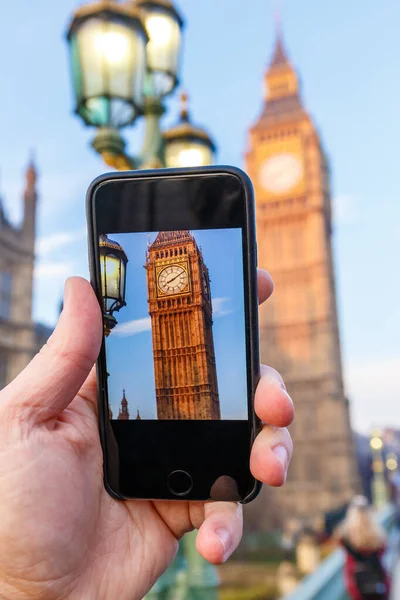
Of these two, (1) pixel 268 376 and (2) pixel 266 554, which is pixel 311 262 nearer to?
(2) pixel 266 554

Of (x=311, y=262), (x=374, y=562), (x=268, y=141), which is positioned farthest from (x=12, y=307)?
(x=268, y=141)

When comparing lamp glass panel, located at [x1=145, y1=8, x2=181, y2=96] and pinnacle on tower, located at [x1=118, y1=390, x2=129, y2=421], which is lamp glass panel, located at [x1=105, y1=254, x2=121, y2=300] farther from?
lamp glass panel, located at [x1=145, y1=8, x2=181, y2=96]

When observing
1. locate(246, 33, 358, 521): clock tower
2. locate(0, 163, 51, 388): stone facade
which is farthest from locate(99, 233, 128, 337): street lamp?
locate(246, 33, 358, 521): clock tower

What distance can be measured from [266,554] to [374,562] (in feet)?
55.3

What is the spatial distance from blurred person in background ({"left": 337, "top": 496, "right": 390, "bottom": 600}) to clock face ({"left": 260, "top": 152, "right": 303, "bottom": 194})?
122 ft

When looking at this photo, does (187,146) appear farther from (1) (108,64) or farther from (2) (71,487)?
(2) (71,487)

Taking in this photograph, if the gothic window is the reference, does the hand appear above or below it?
below

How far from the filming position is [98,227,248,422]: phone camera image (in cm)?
120

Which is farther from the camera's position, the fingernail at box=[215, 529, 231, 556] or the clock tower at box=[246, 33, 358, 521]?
the clock tower at box=[246, 33, 358, 521]

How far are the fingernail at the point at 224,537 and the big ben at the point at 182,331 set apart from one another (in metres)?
0.24

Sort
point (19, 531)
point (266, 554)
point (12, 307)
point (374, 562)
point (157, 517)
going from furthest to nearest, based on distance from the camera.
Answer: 1. point (266, 554)
2. point (12, 307)
3. point (374, 562)
4. point (157, 517)
5. point (19, 531)

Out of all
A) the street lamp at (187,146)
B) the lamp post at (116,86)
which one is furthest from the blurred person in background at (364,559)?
the street lamp at (187,146)

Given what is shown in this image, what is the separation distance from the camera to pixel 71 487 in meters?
1.13

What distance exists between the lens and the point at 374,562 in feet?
14.7
